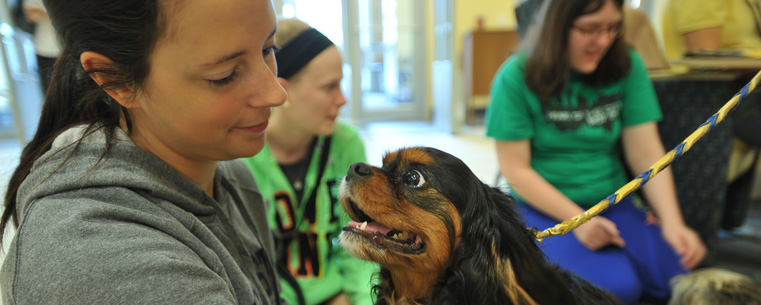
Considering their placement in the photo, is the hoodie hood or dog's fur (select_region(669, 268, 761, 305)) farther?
dog's fur (select_region(669, 268, 761, 305))

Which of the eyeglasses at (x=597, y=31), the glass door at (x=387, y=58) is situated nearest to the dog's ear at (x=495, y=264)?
the eyeglasses at (x=597, y=31)

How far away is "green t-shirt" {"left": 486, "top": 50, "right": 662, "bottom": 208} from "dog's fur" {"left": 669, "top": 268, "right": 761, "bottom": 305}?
1.48ft

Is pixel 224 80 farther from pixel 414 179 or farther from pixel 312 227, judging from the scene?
pixel 312 227

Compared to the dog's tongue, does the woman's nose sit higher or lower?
higher

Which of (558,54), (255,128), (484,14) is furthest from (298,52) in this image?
(484,14)

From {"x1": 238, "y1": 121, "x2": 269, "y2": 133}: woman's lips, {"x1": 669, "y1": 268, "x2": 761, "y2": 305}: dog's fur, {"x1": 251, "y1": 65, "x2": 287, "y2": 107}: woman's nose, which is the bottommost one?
{"x1": 669, "y1": 268, "x2": 761, "y2": 305}: dog's fur

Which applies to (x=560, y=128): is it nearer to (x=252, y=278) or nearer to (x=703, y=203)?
(x=703, y=203)

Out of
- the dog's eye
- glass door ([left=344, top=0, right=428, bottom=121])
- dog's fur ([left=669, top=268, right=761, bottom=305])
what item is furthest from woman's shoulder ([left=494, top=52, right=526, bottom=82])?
glass door ([left=344, top=0, right=428, bottom=121])

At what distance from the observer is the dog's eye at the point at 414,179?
0.89m

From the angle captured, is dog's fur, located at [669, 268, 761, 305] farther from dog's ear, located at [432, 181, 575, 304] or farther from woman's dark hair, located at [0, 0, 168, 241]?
woman's dark hair, located at [0, 0, 168, 241]

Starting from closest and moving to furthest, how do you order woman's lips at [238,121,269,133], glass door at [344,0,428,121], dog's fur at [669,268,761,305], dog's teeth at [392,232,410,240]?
1. woman's lips at [238,121,269,133]
2. dog's teeth at [392,232,410,240]
3. dog's fur at [669,268,761,305]
4. glass door at [344,0,428,121]

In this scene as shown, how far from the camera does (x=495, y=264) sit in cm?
82

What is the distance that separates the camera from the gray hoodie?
537 millimetres

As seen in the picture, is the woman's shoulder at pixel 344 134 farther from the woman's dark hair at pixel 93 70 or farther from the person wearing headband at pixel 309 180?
the woman's dark hair at pixel 93 70
